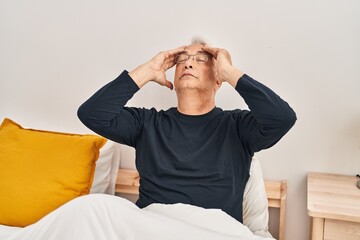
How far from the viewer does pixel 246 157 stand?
1579mm

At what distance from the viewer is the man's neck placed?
165 centimetres

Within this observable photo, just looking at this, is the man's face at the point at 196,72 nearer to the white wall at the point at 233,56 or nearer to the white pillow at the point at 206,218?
the white wall at the point at 233,56

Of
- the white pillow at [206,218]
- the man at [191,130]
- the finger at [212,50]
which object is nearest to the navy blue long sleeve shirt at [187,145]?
the man at [191,130]

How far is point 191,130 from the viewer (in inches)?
63.7

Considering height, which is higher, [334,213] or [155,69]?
[155,69]

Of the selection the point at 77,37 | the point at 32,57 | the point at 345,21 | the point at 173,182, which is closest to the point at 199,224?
the point at 173,182

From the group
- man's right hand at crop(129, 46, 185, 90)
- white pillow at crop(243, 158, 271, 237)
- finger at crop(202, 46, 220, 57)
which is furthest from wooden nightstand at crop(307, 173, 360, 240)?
man's right hand at crop(129, 46, 185, 90)

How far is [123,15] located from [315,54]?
913 millimetres

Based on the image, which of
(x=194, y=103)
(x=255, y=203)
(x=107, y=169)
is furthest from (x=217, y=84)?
(x=107, y=169)

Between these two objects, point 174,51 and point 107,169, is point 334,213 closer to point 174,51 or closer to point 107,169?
point 174,51

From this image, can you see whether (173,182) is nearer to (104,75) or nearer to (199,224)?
(199,224)

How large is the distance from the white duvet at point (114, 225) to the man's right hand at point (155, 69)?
1.65 feet

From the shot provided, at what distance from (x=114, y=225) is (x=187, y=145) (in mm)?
466

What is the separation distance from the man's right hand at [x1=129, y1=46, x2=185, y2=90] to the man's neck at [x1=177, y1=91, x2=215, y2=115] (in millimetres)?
109
